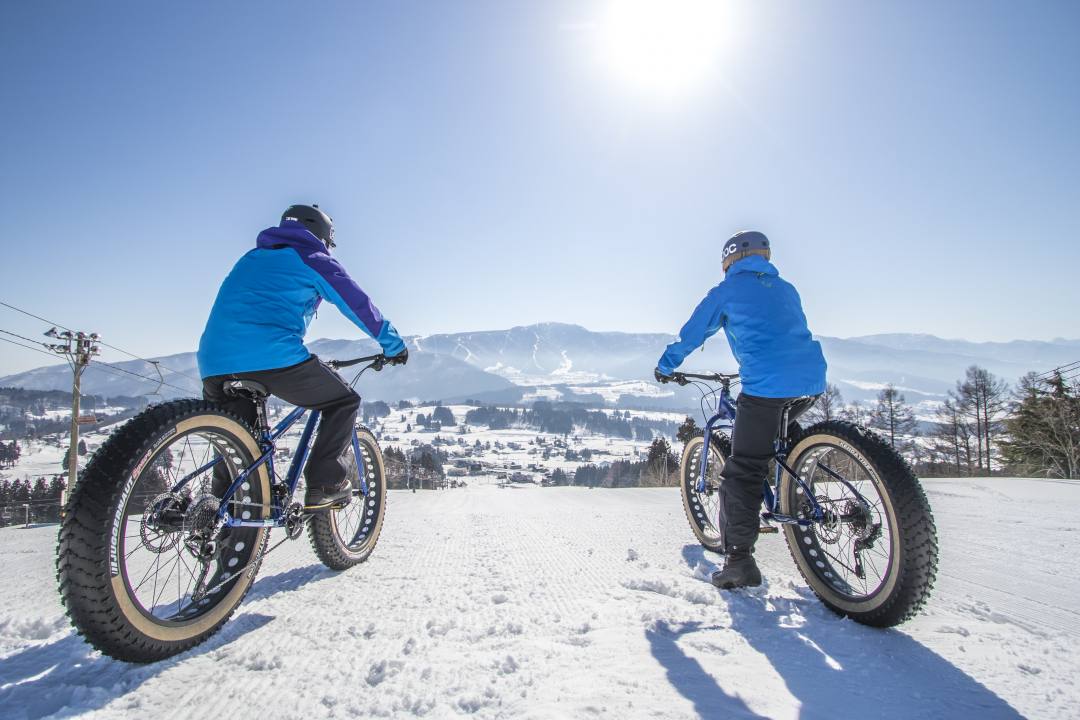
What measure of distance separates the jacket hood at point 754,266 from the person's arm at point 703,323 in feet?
0.54

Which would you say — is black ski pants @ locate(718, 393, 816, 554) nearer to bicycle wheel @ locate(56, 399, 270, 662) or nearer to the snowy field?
the snowy field

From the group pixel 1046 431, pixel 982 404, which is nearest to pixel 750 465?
pixel 1046 431

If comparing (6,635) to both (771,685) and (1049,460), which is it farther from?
(1049,460)

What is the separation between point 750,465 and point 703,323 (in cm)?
103

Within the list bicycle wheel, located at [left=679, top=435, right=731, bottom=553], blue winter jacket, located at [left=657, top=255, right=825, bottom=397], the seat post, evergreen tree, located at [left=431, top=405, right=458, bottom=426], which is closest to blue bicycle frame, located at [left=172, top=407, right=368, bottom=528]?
the seat post

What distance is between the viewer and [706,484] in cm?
407

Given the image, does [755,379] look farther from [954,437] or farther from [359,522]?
[954,437]

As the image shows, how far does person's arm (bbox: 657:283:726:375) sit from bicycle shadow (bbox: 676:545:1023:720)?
1816mm

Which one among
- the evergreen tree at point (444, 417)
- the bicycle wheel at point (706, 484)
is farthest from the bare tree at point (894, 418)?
the evergreen tree at point (444, 417)

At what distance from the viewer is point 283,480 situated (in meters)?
2.69

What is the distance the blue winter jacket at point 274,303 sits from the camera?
2.42 meters

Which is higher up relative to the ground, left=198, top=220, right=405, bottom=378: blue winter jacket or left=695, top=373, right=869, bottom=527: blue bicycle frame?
left=198, top=220, right=405, bottom=378: blue winter jacket

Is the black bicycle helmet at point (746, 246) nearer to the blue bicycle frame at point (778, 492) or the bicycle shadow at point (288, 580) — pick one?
the blue bicycle frame at point (778, 492)

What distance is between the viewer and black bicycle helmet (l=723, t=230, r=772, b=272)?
3.34m
